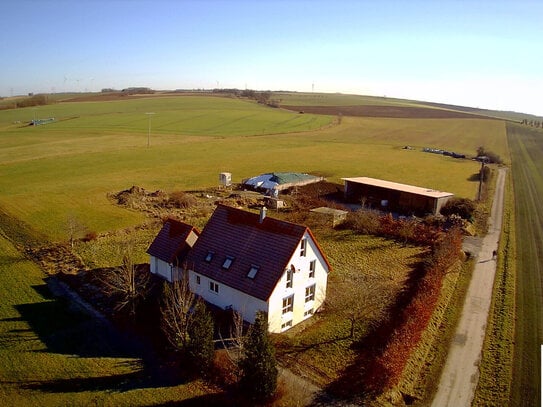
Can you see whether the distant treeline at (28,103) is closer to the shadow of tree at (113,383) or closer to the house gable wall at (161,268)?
the house gable wall at (161,268)

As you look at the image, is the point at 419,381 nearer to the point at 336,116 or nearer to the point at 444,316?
the point at 444,316

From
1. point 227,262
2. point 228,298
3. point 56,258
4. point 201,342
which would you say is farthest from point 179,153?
point 201,342

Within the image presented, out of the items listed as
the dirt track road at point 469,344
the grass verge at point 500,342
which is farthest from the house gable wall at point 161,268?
the grass verge at point 500,342

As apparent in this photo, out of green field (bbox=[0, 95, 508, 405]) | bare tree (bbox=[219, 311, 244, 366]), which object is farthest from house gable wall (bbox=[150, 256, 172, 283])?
bare tree (bbox=[219, 311, 244, 366])

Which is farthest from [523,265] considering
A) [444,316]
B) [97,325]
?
[97,325]

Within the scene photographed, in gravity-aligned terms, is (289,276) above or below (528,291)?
above

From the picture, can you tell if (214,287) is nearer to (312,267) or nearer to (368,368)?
(312,267)

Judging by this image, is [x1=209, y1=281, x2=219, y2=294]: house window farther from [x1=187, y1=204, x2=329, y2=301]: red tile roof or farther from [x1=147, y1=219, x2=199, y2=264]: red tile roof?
[x1=147, y1=219, x2=199, y2=264]: red tile roof

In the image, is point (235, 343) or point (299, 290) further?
point (299, 290)
